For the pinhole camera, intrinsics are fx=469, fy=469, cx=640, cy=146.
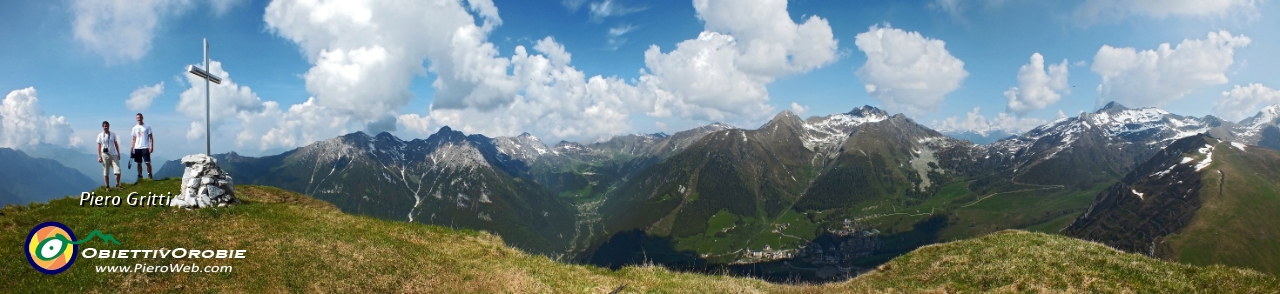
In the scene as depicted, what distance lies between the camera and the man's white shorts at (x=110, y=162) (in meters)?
24.7

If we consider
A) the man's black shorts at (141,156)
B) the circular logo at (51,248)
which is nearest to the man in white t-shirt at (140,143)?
the man's black shorts at (141,156)

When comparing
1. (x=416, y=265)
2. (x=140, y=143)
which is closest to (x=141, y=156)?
(x=140, y=143)

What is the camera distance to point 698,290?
17.7m

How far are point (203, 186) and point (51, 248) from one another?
7321mm

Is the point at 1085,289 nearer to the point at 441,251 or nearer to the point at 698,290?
the point at 698,290

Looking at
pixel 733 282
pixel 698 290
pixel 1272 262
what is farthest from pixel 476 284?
pixel 1272 262

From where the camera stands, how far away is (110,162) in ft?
82.9

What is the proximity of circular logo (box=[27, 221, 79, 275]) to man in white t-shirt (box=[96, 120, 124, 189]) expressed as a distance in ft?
32.3

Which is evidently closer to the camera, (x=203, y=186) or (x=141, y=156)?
(x=203, y=186)

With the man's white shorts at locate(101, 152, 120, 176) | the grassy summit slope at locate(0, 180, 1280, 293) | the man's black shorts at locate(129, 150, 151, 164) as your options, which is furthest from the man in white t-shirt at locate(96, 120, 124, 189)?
the grassy summit slope at locate(0, 180, 1280, 293)

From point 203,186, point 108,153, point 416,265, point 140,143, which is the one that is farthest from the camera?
point 140,143

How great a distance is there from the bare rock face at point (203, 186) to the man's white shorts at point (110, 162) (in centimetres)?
561

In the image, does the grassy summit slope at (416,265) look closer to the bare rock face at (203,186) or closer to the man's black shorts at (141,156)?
the bare rock face at (203,186)

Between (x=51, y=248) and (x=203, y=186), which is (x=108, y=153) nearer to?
(x=203, y=186)
